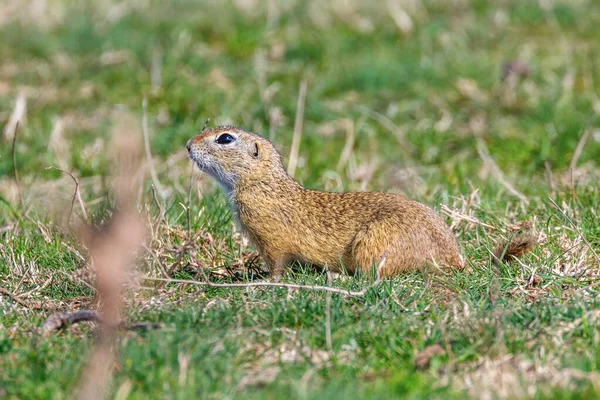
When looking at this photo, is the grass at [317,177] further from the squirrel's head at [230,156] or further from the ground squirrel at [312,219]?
the squirrel's head at [230,156]

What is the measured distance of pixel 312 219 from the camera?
5.38 metres

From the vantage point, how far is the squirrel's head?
218 inches

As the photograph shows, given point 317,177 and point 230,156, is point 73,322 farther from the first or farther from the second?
point 317,177

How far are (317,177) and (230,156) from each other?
1940mm

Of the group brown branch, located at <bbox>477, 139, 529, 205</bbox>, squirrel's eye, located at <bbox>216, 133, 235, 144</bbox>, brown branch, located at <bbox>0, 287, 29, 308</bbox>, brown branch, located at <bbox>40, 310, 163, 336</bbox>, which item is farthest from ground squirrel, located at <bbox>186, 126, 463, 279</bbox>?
brown branch, located at <bbox>0, 287, 29, 308</bbox>

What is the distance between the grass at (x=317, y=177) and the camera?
142 inches

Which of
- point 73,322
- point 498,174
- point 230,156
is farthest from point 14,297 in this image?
point 498,174

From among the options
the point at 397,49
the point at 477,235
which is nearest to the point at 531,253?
the point at 477,235

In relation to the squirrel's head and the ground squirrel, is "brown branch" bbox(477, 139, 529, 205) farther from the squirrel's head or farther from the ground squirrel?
the squirrel's head

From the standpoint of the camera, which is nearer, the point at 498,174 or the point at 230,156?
the point at 230,156

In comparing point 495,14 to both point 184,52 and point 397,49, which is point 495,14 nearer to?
point 397,49

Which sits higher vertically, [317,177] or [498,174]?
[498,174]

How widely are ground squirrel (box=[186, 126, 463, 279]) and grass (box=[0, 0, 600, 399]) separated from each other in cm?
20

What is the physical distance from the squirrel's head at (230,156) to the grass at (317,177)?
0.31m
